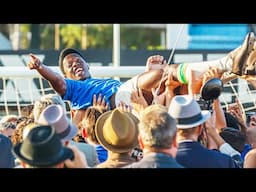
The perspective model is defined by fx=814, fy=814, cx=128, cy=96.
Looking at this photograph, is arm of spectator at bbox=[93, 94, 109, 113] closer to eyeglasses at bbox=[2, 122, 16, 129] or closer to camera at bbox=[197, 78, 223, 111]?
eyeglasses at bbox=[2, 122, 16, 129]

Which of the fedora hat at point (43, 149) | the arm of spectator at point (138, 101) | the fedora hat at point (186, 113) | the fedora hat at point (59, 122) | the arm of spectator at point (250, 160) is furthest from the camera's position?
the arm of spectator at point (138, 101)

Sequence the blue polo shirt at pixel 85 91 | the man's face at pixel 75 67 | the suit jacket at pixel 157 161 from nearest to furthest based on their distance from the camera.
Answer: the suit jacket at pixel 157 161
the blue polo shirt at pixel 85 91
the man's face at pixel 75 67

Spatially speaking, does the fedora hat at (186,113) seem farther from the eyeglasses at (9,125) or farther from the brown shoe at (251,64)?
the eyeglasses at (9,125)

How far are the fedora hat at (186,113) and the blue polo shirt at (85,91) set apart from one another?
1.05 metres

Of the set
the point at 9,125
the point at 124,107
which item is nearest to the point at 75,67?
the point at 9,125

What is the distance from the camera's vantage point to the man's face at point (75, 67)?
5.24 meters

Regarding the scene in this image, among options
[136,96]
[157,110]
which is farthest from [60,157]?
[136,96]

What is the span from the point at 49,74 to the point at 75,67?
54 cm

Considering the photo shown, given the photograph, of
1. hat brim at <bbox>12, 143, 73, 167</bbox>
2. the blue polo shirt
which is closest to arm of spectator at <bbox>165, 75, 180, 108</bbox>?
the blue polo shirt

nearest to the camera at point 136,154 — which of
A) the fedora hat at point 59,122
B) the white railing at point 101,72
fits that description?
the fedora hat at point 59,122

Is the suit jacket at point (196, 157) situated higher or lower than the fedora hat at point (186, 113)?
lower

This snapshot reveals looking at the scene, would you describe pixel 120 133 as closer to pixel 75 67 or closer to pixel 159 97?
pixel 159 97

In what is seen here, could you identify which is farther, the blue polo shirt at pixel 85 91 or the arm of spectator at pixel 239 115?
the blue polo shirt at pixel 85 91
